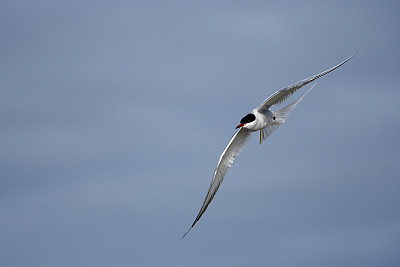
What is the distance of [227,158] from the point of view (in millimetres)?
21469

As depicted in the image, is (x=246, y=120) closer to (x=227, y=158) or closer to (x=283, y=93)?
(x=283, y=93)

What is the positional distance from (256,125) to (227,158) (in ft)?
6.91

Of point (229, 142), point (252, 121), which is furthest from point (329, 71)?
point (229, 142)

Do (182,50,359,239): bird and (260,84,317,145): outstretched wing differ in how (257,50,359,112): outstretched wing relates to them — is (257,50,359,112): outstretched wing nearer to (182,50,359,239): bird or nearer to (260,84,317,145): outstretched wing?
(182,50,359,239): bird

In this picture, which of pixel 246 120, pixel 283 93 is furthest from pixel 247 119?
pixel 283 93

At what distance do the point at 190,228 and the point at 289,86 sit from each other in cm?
614

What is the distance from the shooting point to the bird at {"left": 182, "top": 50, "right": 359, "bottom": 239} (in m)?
19.7

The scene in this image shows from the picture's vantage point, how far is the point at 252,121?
1983cm

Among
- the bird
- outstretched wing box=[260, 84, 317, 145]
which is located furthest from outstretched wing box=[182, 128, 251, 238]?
outstretched wing box=[260, 84, 317, 145]

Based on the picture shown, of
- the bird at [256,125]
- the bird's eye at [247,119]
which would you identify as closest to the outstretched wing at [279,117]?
the bird at [256,125]

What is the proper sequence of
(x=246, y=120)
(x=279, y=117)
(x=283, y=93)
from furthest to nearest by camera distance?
(x=279, y=117) → (x=283, y=93) → (x=246, y=120)

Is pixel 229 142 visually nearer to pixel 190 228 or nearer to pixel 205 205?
pixel 205 205

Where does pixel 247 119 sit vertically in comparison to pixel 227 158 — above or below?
above

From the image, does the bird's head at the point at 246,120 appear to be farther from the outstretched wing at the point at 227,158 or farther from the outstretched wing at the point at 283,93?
the outstretched wing at the point at 227,158
